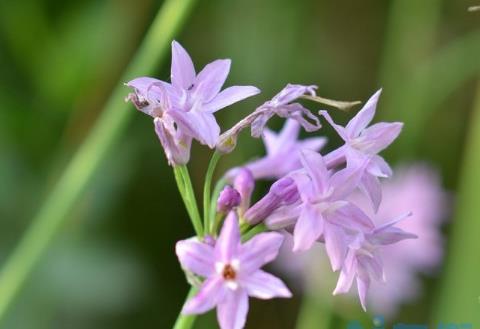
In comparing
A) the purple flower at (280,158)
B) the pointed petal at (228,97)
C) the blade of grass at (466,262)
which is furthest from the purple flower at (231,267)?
the blade of grass at (466,262)

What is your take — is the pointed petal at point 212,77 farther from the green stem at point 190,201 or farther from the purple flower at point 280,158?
the purple flower at point 280,158

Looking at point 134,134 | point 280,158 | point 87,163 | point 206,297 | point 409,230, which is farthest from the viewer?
point 134,134

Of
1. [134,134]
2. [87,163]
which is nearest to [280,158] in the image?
[87,163]

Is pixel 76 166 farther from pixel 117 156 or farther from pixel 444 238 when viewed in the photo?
pixel 444 238

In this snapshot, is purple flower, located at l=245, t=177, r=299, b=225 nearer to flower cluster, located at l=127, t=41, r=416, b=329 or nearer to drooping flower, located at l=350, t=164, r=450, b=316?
flower cluster, located at l=127, t=41, r=416, b=329

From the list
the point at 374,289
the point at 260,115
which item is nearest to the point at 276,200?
the point at 260,115

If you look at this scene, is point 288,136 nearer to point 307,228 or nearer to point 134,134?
point 307,228
